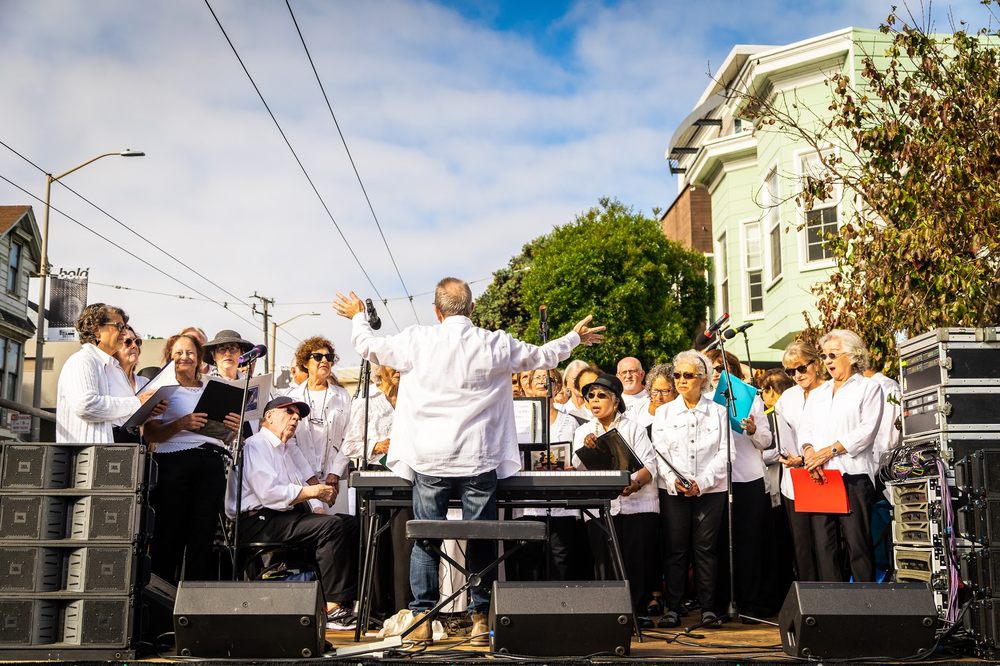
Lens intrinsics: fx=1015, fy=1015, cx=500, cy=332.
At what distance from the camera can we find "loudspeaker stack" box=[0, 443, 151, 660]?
552 cm

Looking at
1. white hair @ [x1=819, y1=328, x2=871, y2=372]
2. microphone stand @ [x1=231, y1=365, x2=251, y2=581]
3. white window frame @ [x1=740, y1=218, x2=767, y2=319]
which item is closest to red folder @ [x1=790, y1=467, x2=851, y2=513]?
white hair @ [x1=819, y1=328, x2=871, y2=372]

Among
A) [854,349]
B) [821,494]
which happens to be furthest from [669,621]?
[854,349]

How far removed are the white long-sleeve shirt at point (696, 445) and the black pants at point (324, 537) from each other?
2.45m

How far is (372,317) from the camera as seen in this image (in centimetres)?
689

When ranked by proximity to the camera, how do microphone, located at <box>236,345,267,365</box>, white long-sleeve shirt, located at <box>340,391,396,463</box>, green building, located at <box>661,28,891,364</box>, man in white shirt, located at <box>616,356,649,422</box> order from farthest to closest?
green building, located at <box>661,28,891,364</box> → man in white shirt, located at <box>616,356,649,422</box> → white long-sleeve shirt, located at <box>340,391,396,463</box> → microphone, located at <box>236,345,267,365</box>

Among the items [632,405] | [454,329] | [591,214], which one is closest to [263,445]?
[454,329]

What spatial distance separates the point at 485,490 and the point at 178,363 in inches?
97.4

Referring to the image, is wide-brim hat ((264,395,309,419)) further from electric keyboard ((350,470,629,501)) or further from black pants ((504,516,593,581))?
black pants ((504,516,593,581))

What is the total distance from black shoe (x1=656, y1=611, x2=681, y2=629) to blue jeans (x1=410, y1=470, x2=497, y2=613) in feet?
4.84

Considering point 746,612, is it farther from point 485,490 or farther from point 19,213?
point 19,213

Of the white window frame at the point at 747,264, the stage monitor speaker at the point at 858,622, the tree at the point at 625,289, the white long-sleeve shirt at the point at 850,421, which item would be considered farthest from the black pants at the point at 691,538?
the tree at the point at 625,289

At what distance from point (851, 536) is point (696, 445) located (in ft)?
4.20

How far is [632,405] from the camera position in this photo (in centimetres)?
934

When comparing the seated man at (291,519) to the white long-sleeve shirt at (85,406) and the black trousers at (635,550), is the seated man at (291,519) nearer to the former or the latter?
the white long-sleeve shirt at (85,406)
